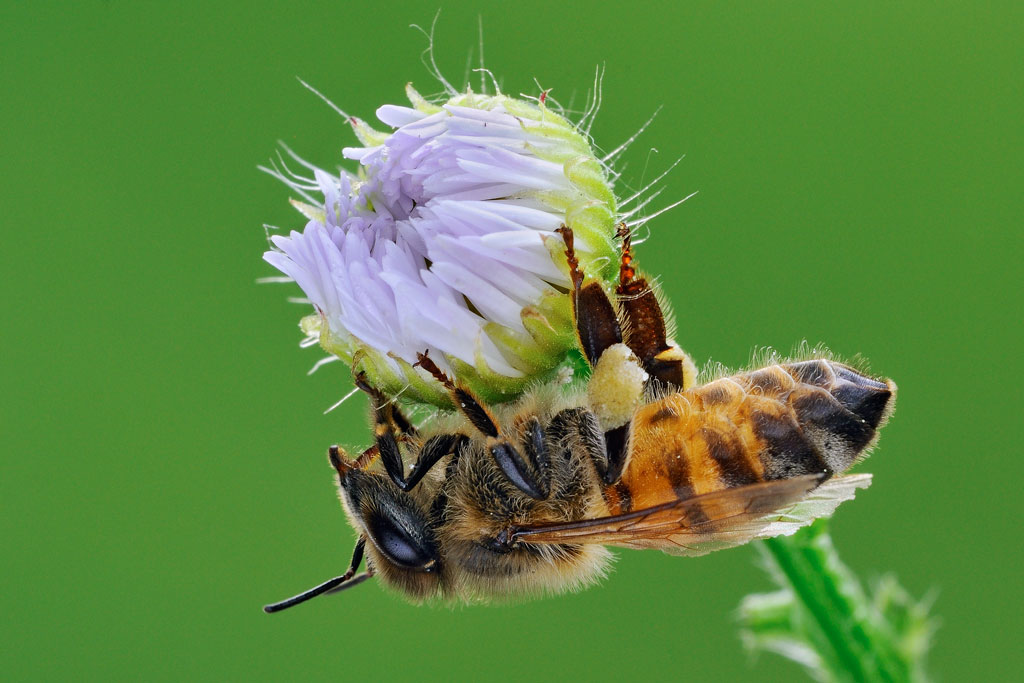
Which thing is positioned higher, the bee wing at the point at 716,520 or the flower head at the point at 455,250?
the flower head at the point at 455,250

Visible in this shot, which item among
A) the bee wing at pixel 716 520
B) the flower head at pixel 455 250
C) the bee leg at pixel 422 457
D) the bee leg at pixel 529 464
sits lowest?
the bee wing at pixel 716 520

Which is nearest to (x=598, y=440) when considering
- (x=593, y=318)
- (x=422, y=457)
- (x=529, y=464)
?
(x=529, y=464)

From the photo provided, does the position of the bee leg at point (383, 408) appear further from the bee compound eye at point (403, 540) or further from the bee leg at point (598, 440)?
the bee leg at point (598, 440)

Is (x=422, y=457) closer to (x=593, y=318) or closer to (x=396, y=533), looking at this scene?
(x=396, y=533)

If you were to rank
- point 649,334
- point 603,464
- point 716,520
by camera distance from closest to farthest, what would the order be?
point 716,520 < point 603,464 < point 649,334

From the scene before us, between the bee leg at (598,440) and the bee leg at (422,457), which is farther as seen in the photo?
the bee leg at (422,457)

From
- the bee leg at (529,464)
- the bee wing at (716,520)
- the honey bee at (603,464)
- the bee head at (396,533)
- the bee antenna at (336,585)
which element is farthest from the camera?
the bee antenna at (336,585)

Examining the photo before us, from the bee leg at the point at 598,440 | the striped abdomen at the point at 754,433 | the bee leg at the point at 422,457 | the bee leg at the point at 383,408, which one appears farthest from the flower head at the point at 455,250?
the striped abdomen at the point at 754,433
